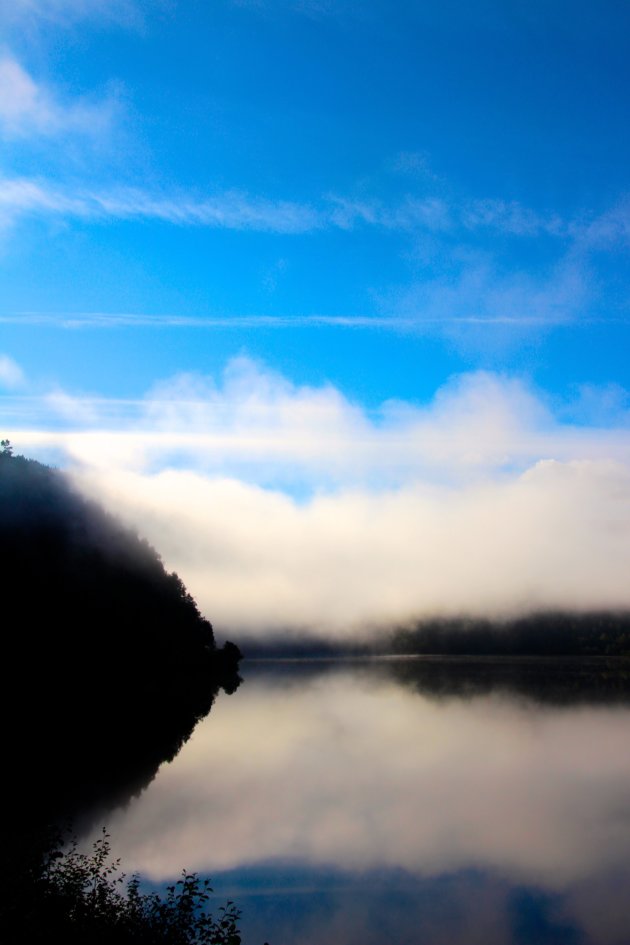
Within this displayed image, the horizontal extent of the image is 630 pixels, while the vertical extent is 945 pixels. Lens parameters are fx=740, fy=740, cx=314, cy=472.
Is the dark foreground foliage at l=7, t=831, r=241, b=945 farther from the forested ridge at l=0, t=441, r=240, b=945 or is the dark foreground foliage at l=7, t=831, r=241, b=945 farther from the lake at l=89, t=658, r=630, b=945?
the lake at l=89, t=658, r=630, b=945

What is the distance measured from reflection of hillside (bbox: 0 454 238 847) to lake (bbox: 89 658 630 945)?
4.37 metres

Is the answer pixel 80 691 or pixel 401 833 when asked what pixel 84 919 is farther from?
pixel 80 691

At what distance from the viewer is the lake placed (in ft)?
84.0

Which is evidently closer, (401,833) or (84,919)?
(84,919)

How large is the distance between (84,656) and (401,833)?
102501mm

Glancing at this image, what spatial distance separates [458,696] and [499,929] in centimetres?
11040

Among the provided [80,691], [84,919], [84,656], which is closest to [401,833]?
[84,919]

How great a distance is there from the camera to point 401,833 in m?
37.0

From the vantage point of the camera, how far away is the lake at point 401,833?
2561 cm

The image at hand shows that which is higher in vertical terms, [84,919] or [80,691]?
[84,919]

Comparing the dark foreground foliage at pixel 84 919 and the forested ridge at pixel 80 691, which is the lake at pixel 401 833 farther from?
the dark foreground foliage at pixel 84 919

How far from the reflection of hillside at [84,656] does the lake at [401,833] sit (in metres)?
4.37

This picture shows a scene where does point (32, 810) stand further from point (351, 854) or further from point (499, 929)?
point (499, 929)

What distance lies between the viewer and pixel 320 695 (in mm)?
142875
